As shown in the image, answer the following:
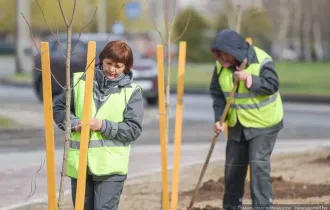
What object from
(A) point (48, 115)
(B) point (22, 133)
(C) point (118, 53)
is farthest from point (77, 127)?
(B) point (22, 133)

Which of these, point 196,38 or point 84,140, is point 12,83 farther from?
point 196,38

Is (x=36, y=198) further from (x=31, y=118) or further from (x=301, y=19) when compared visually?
(x=301, y=19)

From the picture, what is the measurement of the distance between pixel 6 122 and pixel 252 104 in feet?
34.2

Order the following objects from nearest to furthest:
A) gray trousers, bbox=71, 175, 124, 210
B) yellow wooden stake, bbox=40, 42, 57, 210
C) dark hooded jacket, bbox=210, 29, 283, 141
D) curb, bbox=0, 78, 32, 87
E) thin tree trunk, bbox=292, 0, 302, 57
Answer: yellow wooden stake, bbox=40, 42, 57, 210 < gray trousers, bbox=71, 175, 124, 210 < dark hooded jacket, bbox=210, 29, 283, 141 < curb, bbox=0, 78, 32, 87 < thin tree trunk, bbox=292, 0, 302, 57

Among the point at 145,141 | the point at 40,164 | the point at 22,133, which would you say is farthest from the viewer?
the point at 22,133

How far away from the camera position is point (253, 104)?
296 inches

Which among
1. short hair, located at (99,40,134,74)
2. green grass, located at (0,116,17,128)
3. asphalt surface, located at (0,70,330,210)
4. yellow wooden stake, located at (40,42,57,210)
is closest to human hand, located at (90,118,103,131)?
yellow wooden stake, located at (40,42,57,210)

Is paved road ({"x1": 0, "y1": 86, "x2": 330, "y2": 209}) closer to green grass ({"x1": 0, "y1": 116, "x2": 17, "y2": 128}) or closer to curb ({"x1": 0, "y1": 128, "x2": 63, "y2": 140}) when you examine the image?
curb ({"x1": 0, "y1": 128, "x2": 63, "y2": 140})

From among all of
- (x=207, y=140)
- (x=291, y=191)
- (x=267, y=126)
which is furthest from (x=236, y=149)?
(x=207, y=140)

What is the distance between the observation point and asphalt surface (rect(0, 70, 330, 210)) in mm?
10203

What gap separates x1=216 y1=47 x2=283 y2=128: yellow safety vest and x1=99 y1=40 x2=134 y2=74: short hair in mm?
1864

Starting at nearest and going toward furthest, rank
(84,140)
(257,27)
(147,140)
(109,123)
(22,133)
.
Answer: (84,140), (109,123), (147,140), (22,133), (257,27)

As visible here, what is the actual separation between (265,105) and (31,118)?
11.5 metres

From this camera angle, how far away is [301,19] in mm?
81188
